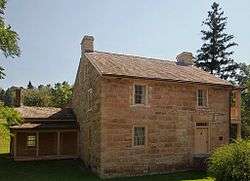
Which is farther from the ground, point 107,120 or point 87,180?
point 107,120

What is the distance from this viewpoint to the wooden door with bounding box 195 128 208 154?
80.9 feet

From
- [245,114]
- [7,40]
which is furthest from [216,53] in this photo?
[7,40]

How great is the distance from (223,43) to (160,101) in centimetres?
3044

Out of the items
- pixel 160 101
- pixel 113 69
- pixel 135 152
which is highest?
pixel 113 69

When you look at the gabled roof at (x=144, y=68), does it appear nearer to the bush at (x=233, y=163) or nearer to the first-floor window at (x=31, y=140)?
the bush at (x=233, y=163)

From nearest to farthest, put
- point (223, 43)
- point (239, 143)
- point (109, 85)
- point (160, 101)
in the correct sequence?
point (239, 143) < point (109, 85) < point (160, 101) < point (223, 43)

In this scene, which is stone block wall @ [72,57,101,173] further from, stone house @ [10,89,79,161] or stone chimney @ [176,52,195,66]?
stone chimney @ [176,52,195,66]

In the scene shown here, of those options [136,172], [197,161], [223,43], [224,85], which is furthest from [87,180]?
[223,43]

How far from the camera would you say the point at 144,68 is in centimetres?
2508

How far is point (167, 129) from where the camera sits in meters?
23.3

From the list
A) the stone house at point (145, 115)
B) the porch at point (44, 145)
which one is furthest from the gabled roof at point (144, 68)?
the porch at point (44, 145)

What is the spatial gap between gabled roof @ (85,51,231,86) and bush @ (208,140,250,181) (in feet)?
23.9

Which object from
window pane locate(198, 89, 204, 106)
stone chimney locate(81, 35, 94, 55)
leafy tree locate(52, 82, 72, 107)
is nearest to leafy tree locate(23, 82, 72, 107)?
leafy tree locate(52, 82, 72, 107)

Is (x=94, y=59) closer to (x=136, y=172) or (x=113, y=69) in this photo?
(x=113, y=69)
